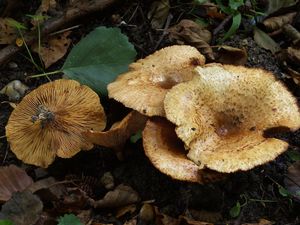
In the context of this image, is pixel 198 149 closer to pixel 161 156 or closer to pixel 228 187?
pixel 161 156

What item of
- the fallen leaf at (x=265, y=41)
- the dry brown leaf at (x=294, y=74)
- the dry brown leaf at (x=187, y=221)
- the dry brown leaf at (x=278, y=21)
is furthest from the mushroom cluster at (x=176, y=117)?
the dry brown leaf at (x=278, y=21)

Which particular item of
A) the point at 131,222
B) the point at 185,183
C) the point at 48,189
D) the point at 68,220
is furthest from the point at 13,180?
the point at 185,183

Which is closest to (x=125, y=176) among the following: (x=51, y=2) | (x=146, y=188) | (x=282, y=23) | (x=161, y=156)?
(x=146, y=188)

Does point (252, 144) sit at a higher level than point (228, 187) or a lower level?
higher

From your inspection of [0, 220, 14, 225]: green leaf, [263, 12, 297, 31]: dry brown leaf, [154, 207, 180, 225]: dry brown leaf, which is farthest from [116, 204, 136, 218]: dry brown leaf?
[263, 12, 297, 31]: dry brown leaf

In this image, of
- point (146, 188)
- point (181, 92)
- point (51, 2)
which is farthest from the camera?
point (51, 2)

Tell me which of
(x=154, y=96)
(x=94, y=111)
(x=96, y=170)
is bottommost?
(x=96, y=170)

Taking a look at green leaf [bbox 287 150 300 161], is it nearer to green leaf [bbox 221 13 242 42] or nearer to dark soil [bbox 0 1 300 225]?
dark soil [bbox 0 1 300 225]
